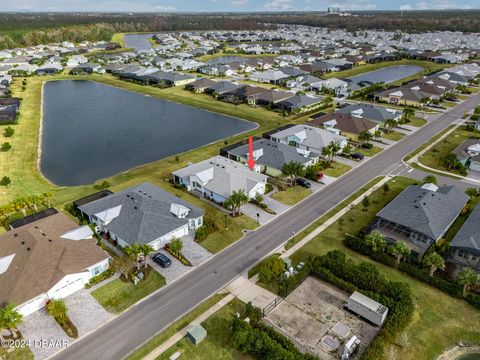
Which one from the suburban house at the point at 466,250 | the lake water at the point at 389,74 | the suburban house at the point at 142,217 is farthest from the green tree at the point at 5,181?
the lake water at the point at 389,74

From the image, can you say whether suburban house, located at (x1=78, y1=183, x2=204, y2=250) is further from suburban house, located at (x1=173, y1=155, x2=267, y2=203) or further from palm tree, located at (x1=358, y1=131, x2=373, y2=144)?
palm tree, located at (x1=358, y1=131, x2=373, y2=144)

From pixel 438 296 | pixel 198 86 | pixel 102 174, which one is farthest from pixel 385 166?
pixel 198 86

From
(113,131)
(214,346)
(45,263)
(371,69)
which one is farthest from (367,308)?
(371,69)

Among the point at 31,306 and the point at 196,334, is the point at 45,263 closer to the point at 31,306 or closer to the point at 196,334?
the point at 31,306

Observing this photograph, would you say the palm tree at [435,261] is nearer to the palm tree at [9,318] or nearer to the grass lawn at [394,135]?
the palm tree at [9,318]

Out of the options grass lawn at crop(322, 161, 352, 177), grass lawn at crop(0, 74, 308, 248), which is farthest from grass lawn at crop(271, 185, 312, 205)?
grass lawn at crop(322, 161, 352, 177)

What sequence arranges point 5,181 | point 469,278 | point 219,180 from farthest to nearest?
point 5,181 → point 219,180 → point 469,278
